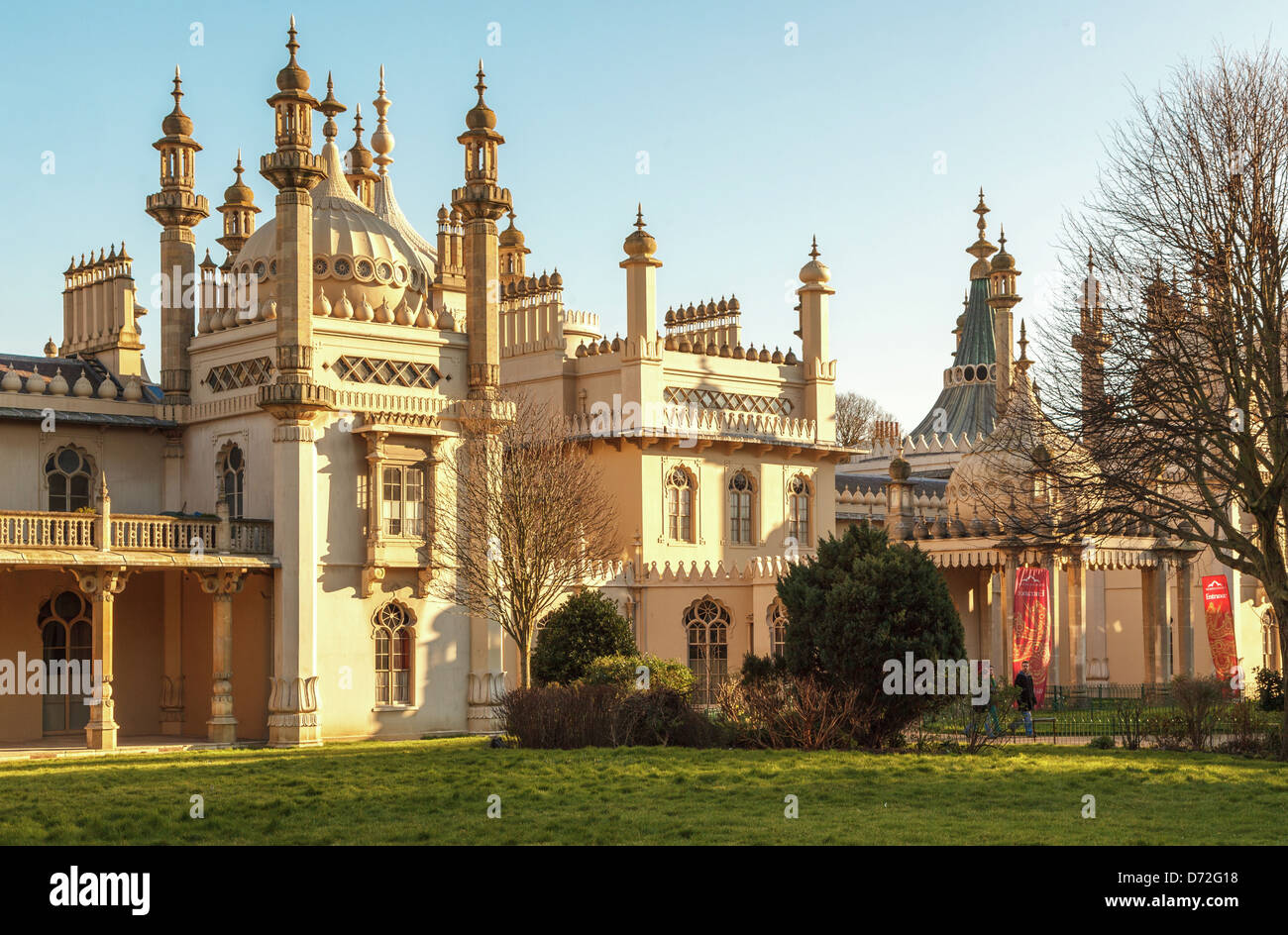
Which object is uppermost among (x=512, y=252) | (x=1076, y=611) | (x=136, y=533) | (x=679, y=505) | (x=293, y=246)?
(x=512, y=252)

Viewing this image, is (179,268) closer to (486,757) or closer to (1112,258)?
(486,757)

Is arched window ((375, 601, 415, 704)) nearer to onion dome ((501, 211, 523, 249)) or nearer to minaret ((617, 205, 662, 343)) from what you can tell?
minaret ((617, 205, 662, 343))

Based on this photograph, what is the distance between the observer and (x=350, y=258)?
3491 cm

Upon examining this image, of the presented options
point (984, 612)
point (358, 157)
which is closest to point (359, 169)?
point (358, 157)

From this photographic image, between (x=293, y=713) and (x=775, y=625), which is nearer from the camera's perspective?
(x=293, y=713)

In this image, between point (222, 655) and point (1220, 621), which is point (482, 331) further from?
point (1220, 621)

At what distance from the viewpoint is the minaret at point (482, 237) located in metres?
34.6

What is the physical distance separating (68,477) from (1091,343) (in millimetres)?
20621

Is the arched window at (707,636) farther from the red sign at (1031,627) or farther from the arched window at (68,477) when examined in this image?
the arched window at (68,477)

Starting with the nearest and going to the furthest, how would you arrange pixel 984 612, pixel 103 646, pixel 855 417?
pixel 103 646 → pixel 984 612 → pixel 855 417

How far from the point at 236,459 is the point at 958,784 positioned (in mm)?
18544

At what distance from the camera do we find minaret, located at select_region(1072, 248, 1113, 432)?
26503 mm

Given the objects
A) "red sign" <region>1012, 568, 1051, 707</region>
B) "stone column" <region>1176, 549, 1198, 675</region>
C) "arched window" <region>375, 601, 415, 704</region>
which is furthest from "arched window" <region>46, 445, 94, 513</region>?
"stone column" <region>1176, 549, 1198, 675</region>
